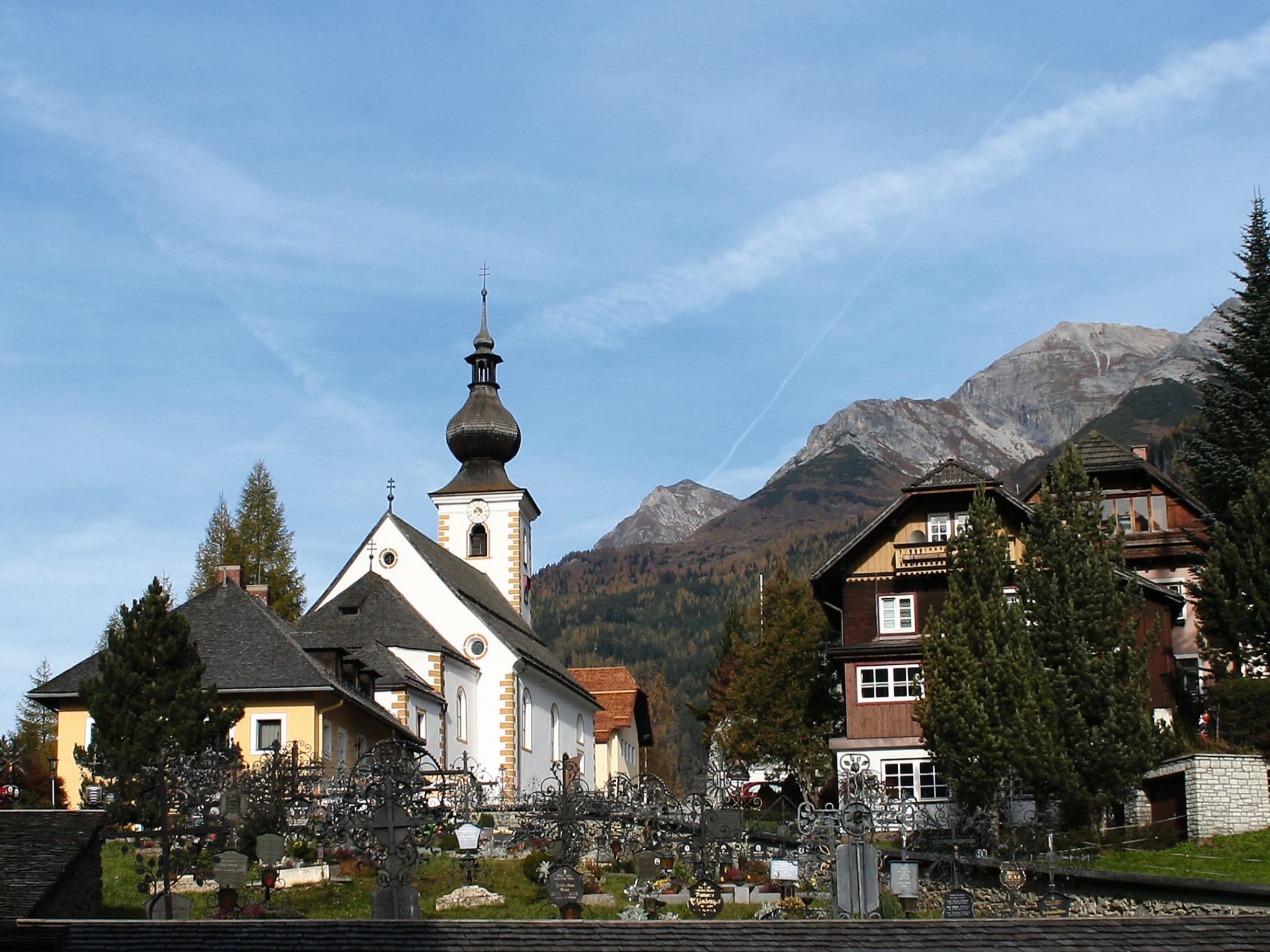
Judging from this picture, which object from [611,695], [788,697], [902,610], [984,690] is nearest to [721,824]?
[984,690]

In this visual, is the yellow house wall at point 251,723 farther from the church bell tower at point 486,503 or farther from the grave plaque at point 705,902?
the church bell tower at point 486,503

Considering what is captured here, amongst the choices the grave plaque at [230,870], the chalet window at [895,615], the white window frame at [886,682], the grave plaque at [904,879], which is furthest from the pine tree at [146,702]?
the chalet window at [895,615]

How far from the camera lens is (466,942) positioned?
55.3ft

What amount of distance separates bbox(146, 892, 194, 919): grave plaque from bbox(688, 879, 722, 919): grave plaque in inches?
319

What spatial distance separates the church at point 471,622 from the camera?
5278 centimetres

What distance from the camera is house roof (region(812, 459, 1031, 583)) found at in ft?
146

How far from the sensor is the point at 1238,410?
152 ft

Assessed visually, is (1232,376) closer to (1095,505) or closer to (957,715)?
(1095,505)

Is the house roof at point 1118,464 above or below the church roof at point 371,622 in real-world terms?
above

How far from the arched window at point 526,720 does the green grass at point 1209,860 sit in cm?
3007

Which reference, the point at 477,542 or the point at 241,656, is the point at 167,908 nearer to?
the point at 241,656

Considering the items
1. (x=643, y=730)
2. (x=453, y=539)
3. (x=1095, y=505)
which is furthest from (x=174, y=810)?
(x=643, y=730)

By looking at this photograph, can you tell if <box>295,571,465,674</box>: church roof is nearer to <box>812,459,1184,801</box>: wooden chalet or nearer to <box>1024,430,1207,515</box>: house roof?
<box>812,459,1184,801</box>: wooden chalet

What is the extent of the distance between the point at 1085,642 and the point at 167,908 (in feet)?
72.2
